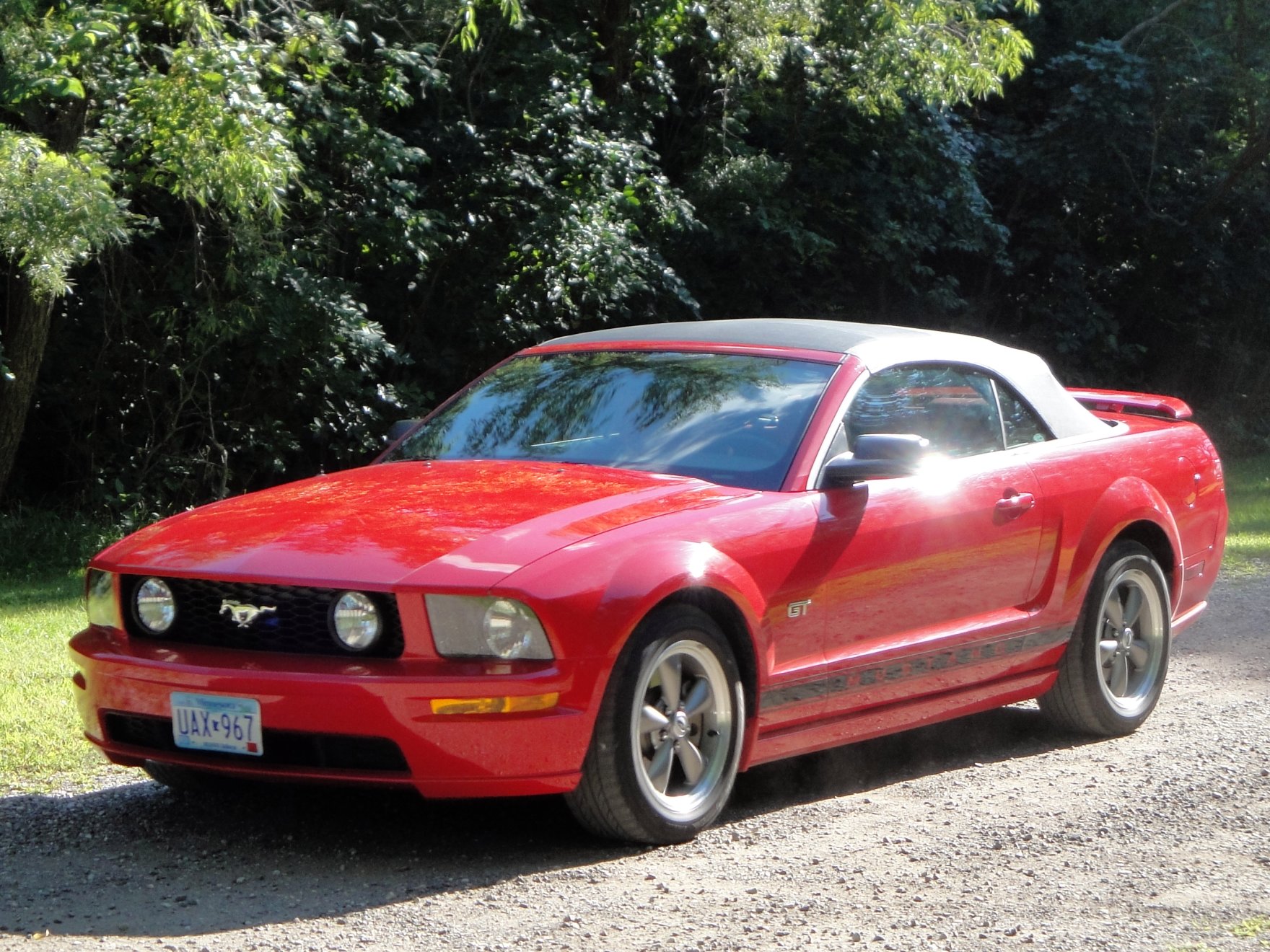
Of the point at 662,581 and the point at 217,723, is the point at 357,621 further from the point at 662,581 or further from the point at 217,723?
the point at 662,581

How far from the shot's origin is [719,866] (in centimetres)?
463

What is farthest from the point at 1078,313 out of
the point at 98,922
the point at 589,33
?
the point at 98,922

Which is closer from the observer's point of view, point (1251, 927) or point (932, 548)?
point (1251, 927)

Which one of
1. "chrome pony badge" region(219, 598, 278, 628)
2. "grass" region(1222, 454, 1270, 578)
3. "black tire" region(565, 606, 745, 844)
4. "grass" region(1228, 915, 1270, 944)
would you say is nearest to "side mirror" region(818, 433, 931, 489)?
"black tire" region(565, 606, 745, 844)

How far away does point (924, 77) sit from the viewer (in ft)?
51.0

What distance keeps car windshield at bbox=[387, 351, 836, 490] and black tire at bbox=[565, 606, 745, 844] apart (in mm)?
692

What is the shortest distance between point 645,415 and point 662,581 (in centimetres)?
118

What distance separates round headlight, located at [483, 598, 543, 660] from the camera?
14.5 feet

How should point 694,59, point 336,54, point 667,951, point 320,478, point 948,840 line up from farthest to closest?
point 694,59 < point 336,54 < point 320,478 < point 948,840 < point 667,951

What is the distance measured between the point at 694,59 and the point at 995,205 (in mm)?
6257

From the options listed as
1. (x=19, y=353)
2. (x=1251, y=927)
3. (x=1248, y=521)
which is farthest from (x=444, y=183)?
(x=1251, y=927)

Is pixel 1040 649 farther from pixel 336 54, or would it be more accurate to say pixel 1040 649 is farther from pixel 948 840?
pixel 336 54

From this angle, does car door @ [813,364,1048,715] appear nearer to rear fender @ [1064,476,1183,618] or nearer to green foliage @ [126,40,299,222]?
rear fender @ [1064,476,1183,618]

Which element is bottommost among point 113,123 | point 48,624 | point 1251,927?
point 1251,927
